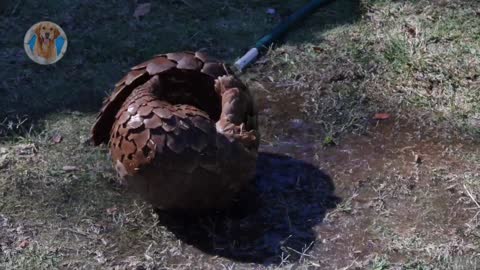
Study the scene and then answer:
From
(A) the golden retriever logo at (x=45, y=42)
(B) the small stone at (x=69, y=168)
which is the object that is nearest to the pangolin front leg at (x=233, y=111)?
(B) the small stone at (x=69, y=168)

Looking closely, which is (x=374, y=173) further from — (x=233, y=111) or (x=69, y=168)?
(x=69, y=168)

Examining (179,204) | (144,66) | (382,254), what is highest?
(144,66)

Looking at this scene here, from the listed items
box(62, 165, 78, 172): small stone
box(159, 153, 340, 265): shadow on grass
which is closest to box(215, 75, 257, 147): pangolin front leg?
box(159, 153, 340, 265): shadow on grass

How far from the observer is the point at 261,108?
4.52 meters

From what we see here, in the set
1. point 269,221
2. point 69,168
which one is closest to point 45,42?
point 69,168

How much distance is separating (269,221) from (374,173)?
610mm

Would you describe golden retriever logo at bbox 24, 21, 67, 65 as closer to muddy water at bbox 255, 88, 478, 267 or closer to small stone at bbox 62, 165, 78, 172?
small stone at bbox 62, 165, 78, 172

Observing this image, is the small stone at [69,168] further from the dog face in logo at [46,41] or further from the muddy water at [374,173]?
the muddy water at [374,173]

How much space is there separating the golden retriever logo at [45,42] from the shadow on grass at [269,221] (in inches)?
47.5

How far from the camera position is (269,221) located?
3666 millimetres

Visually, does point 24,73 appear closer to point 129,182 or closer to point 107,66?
point 107,66

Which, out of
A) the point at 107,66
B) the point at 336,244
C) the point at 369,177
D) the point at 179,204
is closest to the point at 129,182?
the point at 179,204

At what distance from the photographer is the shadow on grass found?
350cm

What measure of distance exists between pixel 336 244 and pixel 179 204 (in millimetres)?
649
